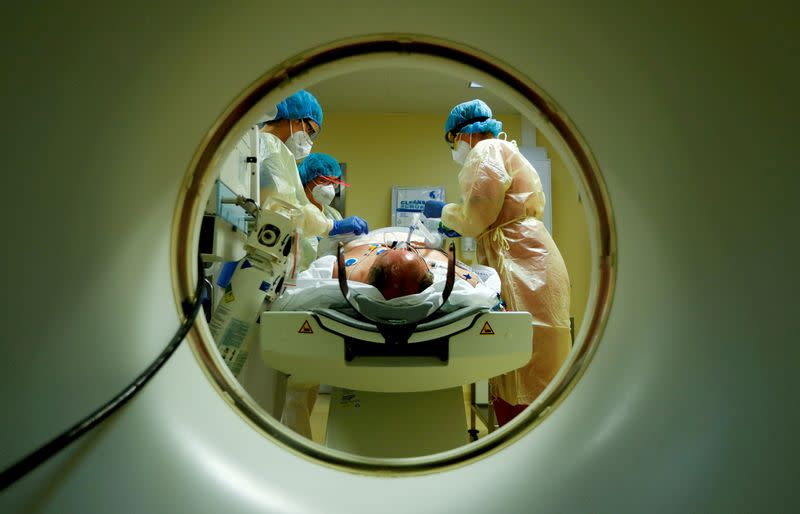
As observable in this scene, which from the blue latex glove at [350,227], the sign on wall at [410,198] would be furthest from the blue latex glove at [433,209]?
the sign on wall at [410,198]

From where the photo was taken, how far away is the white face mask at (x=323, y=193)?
2.29 m

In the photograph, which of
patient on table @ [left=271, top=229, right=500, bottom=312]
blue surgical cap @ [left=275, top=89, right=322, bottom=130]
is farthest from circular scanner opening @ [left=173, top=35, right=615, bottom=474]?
blue surgical cap @ [left=275, top=89, right=322, bottom=130]

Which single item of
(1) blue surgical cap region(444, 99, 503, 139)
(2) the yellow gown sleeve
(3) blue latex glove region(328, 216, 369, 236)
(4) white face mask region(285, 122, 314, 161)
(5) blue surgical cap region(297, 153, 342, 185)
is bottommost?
(3) blue latex glove region(328, 216, 369, 236)

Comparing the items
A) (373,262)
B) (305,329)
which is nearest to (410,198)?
(373,262)

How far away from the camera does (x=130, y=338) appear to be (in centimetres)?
56

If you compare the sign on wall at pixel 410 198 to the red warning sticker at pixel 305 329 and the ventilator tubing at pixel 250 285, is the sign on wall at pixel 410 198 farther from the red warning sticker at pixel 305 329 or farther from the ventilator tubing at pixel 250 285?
the red warning sticker at pixel 305 329

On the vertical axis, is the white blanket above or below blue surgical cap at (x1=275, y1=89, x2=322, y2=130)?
below

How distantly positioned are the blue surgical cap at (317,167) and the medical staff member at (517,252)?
0.70 metres

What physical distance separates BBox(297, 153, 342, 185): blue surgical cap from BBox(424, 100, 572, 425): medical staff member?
698 millimetres

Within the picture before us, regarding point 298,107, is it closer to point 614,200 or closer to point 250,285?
point 250,285

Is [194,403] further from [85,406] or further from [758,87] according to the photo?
[758,87]

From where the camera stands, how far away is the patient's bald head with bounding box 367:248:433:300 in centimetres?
139

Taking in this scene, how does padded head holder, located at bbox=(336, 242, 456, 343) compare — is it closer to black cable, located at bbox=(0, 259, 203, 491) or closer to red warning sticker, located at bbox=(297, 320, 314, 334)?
red warning sticker, located at bbox=(297, 320, 314, 334)

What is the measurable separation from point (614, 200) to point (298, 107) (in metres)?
1.68
